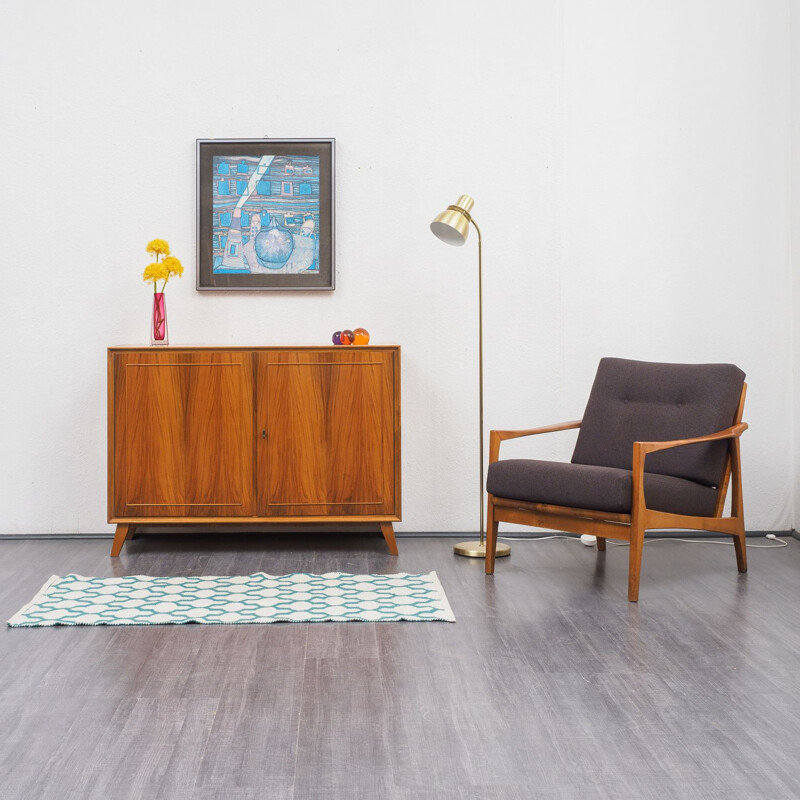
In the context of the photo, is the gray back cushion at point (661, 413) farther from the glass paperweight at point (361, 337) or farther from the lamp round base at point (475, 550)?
the glass paperweight at point (361, 337)

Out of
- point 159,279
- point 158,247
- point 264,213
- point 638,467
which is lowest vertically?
point 638,467

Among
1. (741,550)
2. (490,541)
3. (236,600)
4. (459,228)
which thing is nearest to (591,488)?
(490,541)

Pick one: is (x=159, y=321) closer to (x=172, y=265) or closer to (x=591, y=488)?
(x=172, y=265)

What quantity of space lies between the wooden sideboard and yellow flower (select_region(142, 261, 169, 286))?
1.18 feet

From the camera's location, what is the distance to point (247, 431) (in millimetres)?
4070

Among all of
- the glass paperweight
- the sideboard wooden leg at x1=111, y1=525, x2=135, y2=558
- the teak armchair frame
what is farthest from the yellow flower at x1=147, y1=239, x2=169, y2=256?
the teak armchair frame

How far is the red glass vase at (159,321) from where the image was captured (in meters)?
4.27

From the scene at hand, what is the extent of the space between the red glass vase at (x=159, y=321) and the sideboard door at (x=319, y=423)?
0.53 metres

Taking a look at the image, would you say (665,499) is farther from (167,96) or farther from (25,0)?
(25,0)

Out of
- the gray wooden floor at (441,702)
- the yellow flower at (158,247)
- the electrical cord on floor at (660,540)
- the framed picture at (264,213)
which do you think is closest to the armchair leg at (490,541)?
the gray wooden floor at (441,702)

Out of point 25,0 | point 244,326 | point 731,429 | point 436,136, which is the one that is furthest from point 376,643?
point 25,0

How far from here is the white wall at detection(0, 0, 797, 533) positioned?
450cm

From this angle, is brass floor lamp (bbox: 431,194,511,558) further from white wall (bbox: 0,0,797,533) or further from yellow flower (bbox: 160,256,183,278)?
yellow flower (bbox: 160,256,183,278)

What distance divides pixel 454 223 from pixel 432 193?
2.44 feet
